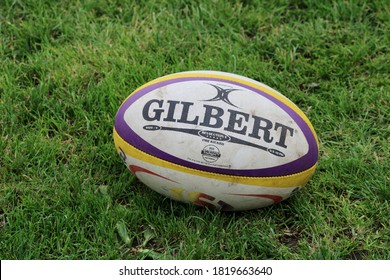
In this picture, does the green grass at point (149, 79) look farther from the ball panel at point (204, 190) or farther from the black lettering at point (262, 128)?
the black lettering at point (262, 128)

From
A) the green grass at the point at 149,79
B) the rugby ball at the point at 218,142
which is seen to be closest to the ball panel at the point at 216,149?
the rugby ball at the point at 218,142

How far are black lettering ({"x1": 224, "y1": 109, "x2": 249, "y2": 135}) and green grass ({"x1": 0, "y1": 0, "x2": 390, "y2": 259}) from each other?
0.43 metres

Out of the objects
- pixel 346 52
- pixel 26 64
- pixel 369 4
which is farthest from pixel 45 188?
pixel 369 4

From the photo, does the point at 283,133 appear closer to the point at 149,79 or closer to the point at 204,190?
the point at 204,190

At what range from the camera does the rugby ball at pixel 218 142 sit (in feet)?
9.82

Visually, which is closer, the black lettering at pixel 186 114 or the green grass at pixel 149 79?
the black lettering at pixel 186 114

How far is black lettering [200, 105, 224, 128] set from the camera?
118 inches

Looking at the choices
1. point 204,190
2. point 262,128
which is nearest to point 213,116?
point 262,128

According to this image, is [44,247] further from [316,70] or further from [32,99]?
[316,70]

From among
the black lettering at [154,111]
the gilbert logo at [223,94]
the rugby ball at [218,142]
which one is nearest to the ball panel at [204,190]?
the rugby ball at [218,142]

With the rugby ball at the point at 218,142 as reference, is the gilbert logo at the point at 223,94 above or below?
above


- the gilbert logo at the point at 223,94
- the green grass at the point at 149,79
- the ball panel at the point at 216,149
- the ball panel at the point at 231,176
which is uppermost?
the gilbert logo at the point at 223,94

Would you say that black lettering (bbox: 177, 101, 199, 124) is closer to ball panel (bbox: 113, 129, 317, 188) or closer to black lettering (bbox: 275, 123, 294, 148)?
ball panel (bbox: 113, 129, 317, 188)

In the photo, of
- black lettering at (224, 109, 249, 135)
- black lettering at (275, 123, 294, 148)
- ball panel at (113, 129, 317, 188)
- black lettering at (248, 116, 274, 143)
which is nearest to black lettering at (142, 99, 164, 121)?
ball panel at (113, 129, 317, 188)
